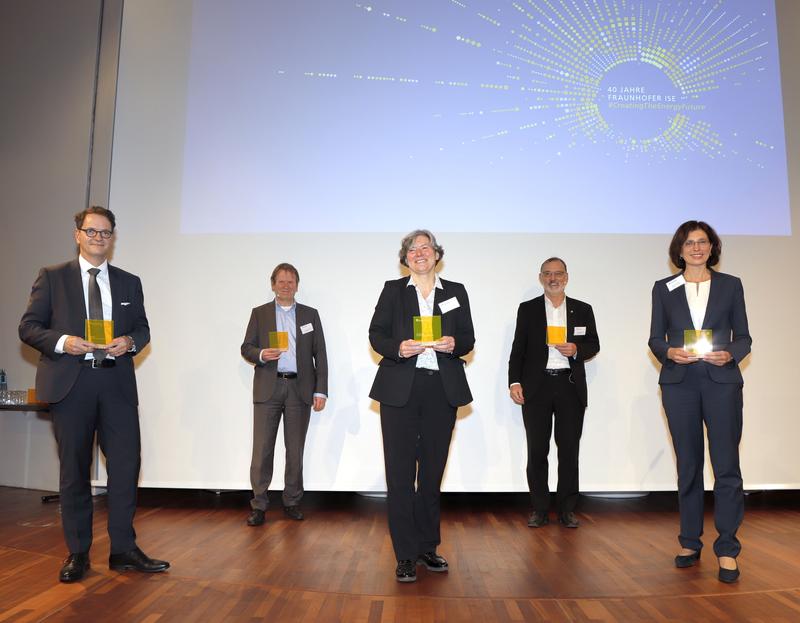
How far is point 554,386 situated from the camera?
4262 mm

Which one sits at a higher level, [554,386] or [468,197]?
[468,197]

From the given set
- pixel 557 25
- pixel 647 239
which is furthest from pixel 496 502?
pixel 557 25

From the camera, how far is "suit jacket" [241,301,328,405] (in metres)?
4.44

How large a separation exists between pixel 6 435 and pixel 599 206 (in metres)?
5.08

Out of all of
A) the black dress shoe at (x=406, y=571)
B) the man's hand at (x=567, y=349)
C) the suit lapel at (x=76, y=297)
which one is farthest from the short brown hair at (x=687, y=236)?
the suit lapel at (x=76, y=297)

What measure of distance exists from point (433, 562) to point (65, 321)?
2.04 meters

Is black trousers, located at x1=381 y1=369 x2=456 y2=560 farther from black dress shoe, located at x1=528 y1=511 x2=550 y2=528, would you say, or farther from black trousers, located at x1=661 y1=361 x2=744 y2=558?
black dress shoe, located at x1=528 y1=511 x2=550 y2=528

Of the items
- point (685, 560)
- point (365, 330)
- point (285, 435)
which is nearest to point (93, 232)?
point (285, 435)

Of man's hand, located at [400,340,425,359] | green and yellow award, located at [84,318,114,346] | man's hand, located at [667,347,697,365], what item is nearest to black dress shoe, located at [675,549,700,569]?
man's hand, located at [667,347,697,365]

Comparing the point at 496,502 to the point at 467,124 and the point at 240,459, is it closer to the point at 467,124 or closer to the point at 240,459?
the point at 240,459

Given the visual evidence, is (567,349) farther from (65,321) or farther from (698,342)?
(65,321)

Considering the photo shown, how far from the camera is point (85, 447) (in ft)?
9.78

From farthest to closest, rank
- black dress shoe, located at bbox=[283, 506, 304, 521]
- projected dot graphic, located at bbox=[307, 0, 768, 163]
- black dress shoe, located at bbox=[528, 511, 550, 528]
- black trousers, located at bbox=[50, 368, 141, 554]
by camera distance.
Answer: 1. projected dot graphic, located at bbox=[307, 0, 768, 163]
2. black dress shoe, located at bbox=[283, 506, 304, 521]
3. black dress shoe, located at bbox=[528, 511, 550, 528]
4. black trousers, located at bbox=[50, 368, 141, 554]

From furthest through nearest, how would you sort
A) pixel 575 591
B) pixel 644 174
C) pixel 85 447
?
1. pixel 644 174
2. pixel 85 447
3. pixel 575 591
